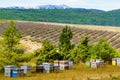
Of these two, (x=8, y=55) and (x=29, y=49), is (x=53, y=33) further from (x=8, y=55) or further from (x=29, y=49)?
(x=8, y=55)

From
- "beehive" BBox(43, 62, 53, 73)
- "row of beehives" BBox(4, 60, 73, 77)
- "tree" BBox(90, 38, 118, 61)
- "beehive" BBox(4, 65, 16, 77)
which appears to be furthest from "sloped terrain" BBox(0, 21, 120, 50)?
"beehive" BBox(4, 65, 16, 77)

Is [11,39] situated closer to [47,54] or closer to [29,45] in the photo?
[47,54]

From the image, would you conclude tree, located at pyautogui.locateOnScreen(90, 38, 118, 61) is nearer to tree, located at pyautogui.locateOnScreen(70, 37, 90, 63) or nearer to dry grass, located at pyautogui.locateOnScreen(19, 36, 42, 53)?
tree, located at pyautogui.locateOnScreen(70, 37, 90, 63)

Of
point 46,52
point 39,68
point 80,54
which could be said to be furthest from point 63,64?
point 80,54

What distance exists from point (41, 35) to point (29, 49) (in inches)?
555

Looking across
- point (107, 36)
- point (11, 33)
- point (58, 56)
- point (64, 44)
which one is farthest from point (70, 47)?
point (107, 36)

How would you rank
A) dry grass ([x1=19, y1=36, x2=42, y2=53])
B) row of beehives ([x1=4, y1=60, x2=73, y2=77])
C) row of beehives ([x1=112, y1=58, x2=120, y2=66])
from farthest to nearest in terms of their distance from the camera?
1. dry grass ([x1=19, y1=36, x2=42, y2=53])
2. row of beehives ([x1=112, y1=58, x2=120, y2=66])
3. row of beehives ([x1=4, y1=60, x2=73, y2=77])

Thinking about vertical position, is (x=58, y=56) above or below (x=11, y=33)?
below

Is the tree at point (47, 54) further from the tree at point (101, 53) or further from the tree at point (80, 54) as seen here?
the tree at point (101, 53)

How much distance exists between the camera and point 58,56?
4491cm

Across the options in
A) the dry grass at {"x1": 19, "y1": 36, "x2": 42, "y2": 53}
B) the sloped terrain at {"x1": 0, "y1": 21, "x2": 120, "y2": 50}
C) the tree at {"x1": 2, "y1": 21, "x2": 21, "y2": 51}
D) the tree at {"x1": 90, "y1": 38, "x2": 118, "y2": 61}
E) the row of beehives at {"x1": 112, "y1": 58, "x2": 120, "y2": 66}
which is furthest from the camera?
the sloped terrain at {"x1": 0, "y1": 21, "x2": 120, "y2": 50}

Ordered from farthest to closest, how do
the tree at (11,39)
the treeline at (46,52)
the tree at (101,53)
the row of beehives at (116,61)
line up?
the tree at (101,53)
the row of beehives at (116,61)
the tree at (11,39)
the treeline at (46,52)

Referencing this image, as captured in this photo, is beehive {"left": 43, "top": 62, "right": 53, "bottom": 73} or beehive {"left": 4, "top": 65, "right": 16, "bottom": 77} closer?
beehive {"left": 4, "top": 65, "right": 16, "bottom": 77}

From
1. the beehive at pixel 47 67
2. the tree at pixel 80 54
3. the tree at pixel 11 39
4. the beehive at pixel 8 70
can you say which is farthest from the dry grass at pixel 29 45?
the beehive at pixel 8 70
